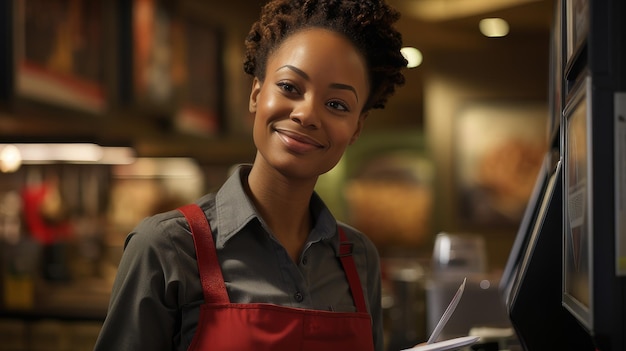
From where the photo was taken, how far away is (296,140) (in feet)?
4.73

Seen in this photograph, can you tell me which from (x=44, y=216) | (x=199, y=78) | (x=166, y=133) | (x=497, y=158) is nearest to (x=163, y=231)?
(x=44, y=216)

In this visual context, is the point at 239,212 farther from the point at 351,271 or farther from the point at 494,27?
the point at 494,27

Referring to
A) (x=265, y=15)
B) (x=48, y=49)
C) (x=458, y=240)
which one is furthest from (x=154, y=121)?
(x=265, y=15)

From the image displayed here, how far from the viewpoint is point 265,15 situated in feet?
5.23

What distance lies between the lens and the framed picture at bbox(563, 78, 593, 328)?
0.93 metres

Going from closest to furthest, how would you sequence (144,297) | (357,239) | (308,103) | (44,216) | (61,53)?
1. (144,297)
2. (308,103)
3. (357,239)
4. (61,53)
5. (44,216)

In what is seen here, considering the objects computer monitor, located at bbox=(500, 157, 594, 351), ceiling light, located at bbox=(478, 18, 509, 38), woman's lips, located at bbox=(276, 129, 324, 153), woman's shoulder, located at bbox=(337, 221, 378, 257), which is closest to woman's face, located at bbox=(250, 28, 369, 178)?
woman's lips, located at bbox=(276, 129, 324, 153)

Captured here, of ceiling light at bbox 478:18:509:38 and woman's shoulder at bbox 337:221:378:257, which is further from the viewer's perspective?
ceiling light at bbox 478:18:509:38

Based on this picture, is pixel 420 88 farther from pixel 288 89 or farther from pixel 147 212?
pixel 288 89

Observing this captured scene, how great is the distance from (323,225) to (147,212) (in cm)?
545

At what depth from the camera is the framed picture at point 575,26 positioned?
0.97 m

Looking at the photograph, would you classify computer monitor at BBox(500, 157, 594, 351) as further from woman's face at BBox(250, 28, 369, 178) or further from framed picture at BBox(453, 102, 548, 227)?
framed picture at BBox(453, 102, 548, 227)

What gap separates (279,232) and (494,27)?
5.10 metres

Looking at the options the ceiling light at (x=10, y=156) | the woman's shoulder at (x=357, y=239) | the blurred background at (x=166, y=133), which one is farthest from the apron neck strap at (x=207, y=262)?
the ceiling light at (x=10, y=156)
